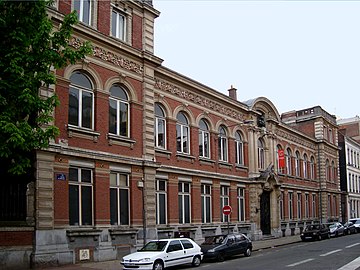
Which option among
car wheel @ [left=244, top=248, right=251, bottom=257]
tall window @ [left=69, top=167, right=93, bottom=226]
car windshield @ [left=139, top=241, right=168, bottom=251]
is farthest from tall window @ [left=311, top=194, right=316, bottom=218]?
car windshield @ [left=139, top=241, right=168, bottom=251]

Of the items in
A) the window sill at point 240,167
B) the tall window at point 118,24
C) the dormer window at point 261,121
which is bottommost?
the window sill at point 240,167

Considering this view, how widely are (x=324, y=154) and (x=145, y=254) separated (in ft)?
137

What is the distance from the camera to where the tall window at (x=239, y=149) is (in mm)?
38125

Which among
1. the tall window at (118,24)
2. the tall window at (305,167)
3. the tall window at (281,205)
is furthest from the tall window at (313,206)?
the tall window at (118,24)

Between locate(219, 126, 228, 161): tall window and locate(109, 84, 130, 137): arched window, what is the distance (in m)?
11.5

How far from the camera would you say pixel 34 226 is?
64.7 ft

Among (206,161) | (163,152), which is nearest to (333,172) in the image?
(206,161)

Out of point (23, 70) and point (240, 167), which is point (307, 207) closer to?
point (240, 167)

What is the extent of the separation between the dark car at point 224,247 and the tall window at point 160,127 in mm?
6529

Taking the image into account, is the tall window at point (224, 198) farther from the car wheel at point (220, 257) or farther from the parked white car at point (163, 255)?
the parked white car at point (163, 255)

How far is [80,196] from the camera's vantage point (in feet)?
74.1

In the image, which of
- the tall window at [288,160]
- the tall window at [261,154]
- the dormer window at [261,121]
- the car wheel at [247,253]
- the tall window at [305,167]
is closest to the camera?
the car wheel at [247,253]

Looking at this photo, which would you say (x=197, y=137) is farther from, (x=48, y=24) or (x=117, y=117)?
(x=48, y=24)

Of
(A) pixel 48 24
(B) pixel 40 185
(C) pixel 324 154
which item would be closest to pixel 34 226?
(B) pixel 40 185
